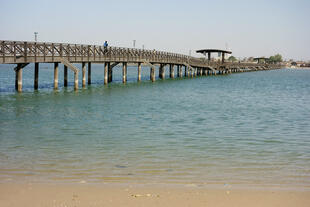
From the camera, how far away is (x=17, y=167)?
9203mm

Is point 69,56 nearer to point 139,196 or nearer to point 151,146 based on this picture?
point 151,146

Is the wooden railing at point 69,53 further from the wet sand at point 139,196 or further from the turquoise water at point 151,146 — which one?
the wet sand at point 139,196

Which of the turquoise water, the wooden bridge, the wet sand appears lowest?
the wet sand

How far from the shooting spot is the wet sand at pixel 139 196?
669 centimetres

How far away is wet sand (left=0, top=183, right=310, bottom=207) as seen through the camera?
6.69 metres

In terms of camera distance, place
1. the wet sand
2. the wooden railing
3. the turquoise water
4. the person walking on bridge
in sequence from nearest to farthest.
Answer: the wet sand, the turquoise water, the wooden railing, the person walking on bridge

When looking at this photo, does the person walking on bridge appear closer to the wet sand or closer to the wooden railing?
the wooden railing

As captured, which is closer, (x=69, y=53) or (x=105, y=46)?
(x=69, y=53)

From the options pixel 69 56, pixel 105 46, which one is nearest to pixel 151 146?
pixel 69 56

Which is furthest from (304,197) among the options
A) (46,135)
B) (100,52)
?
(100,52)

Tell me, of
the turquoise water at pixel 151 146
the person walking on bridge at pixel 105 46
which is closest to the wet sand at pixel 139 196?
the turquoise water at pixel 151 146

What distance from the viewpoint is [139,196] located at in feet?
23.3

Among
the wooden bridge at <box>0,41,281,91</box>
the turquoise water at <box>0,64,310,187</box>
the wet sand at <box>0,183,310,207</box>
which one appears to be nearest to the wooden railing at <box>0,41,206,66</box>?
the wooden bridge at <box>0,41,281,91</box>

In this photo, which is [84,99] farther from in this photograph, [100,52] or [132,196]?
[132,196]
